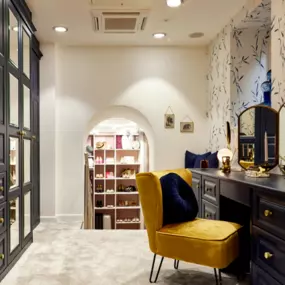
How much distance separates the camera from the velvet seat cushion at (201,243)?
2166 millimetres

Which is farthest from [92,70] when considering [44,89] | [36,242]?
[36,242]

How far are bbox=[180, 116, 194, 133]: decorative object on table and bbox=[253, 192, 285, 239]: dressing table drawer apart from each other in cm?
303

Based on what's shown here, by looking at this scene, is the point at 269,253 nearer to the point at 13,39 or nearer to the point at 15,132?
the point at 15,132

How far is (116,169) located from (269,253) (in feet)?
20.1

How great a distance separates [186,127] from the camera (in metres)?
4.96

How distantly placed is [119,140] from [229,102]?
4227mm

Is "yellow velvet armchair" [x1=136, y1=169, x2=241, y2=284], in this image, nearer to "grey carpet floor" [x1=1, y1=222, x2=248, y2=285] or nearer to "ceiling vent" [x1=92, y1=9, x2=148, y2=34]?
"grey carpet floor" [x1=1, y1=222, x2=248, y2=285]

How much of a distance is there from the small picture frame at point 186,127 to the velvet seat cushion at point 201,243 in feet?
8.67

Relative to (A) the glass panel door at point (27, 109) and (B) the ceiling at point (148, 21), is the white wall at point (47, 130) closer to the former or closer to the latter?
(B) the ceiling at point (148, 21)

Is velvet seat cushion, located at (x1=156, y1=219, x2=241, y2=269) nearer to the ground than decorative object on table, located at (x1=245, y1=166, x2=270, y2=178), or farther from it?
nearer to the ground

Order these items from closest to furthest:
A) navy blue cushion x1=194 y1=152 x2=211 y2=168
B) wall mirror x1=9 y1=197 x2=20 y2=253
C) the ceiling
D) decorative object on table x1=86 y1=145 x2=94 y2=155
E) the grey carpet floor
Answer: the grey carpet floor, wall mirror x1=9 y1=197 x2=20 y2=253, the ceiling, navy blue cushion x1=194 y1=152 x2=211 y2=168, decorative object on table x1=86 y1=145 x2=94 y2=155

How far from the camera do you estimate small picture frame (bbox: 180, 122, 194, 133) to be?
4949 millimetres

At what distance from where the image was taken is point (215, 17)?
3.81 metres

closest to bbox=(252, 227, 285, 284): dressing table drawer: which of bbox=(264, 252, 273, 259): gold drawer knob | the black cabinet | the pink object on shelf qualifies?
bbox=(264, 252, 273, 259): gold drawer knob
